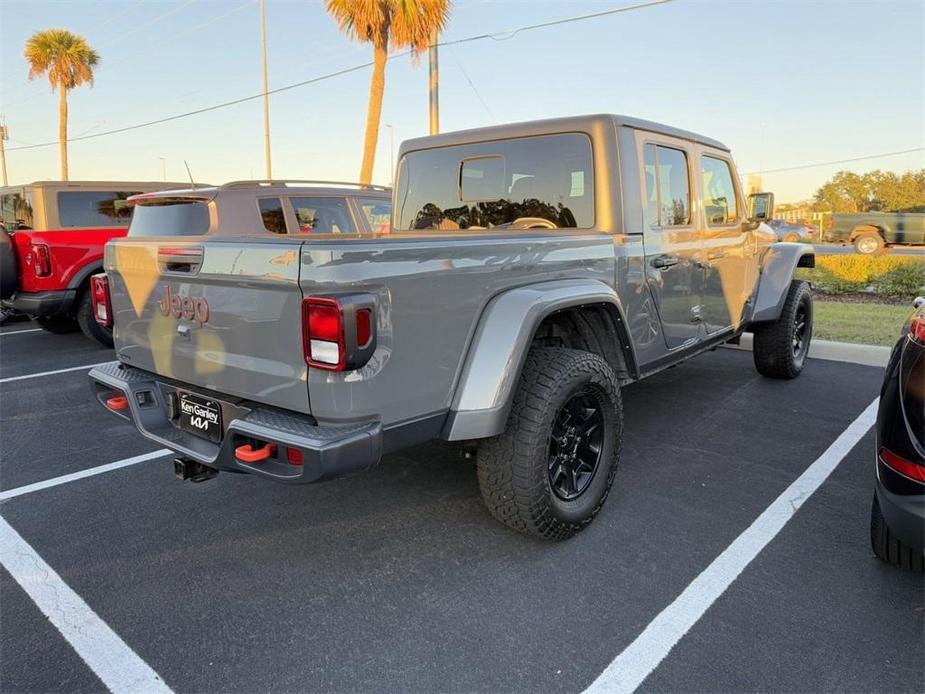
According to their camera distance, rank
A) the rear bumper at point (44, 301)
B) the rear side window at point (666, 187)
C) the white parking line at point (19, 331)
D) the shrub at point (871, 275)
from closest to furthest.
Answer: the rear side window at point (666, 187)
the rear bumper at point (44, 301)
the white parking line at point (19, 331)
the shrub at point (871, 275)

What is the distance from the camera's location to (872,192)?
4912 cm

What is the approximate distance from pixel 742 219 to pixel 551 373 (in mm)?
3006

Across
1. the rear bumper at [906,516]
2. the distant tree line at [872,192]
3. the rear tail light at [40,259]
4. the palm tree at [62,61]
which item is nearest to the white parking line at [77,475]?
the rear bumper at [906,516]

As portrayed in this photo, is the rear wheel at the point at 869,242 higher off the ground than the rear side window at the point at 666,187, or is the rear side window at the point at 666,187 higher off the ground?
the rear wheel at the point at 869,242

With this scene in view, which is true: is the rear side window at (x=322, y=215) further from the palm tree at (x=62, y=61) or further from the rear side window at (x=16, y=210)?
the palm tree at (x=62, y=61)

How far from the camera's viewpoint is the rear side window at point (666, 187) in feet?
12.1

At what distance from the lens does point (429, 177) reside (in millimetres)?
4238

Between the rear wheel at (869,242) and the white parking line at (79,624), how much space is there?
24.4 m

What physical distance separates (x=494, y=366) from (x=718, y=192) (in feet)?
9.59

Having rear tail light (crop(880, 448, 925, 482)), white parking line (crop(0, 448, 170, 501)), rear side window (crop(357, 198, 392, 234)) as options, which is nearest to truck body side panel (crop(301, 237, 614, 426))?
rear tail light (crop(880, 448, 925, 482))

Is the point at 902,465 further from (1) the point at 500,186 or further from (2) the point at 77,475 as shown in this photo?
(2) the point at 77,475

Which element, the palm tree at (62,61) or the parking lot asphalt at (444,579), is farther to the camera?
the palm tree at (62,61)

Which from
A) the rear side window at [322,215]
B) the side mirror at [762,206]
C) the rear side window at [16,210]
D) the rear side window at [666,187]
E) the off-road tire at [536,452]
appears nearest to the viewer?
the off-road tire at [536,452]

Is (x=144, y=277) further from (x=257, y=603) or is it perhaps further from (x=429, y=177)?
(x=429, y=177)
